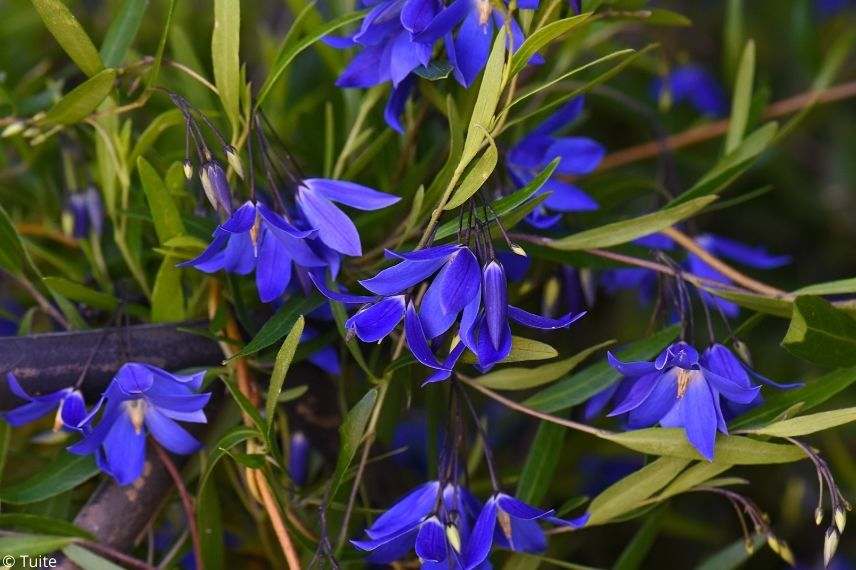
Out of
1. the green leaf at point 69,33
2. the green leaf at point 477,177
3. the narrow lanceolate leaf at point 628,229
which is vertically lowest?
the narrow lanceolate leaf at point 628,229

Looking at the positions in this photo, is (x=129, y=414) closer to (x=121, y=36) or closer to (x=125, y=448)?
(x=125, y=448)

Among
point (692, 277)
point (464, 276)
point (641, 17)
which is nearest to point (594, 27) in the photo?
point (641, 17)

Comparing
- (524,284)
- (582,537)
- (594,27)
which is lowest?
(582,537)

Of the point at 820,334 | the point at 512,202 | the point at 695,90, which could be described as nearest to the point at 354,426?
the point at 512,202

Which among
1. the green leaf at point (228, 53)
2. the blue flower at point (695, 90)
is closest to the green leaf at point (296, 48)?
the green leaf at point (228, 53)

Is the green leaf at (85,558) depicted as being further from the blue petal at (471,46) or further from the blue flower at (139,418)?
the blue petal at (471,46)

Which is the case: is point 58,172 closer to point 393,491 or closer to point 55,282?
point 55,282
